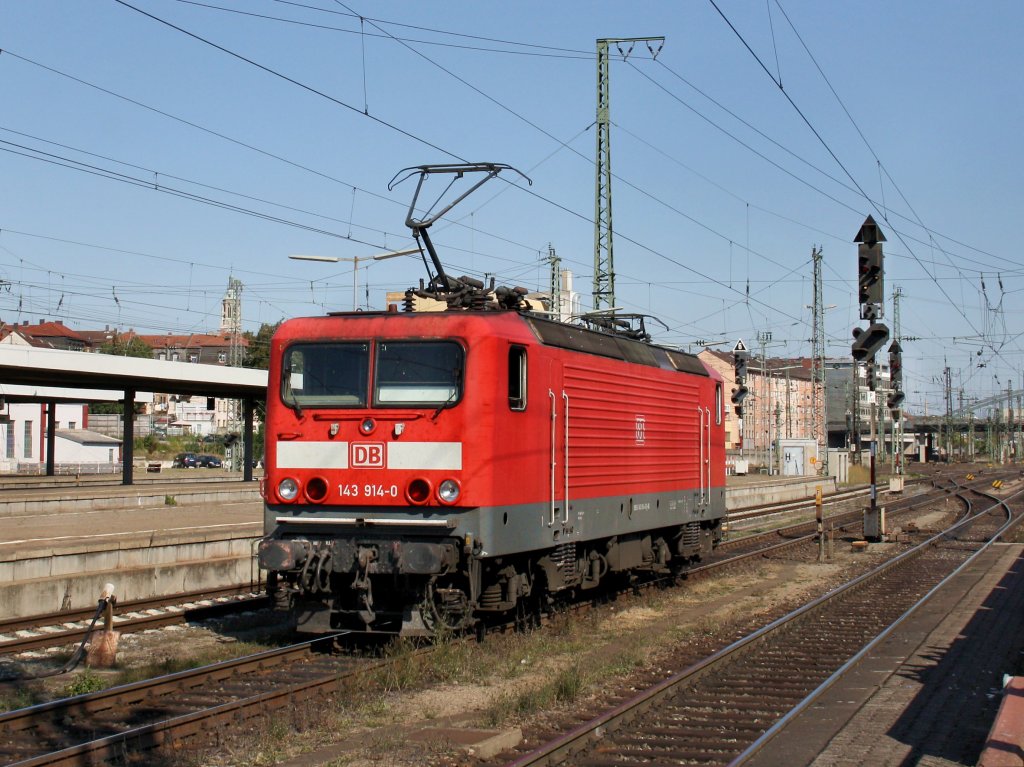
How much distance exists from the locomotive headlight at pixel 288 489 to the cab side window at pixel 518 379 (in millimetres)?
2511

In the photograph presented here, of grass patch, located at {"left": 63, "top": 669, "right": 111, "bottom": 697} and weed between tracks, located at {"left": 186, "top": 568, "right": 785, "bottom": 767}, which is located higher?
grass patch, located at {"left": 63, "top": 669, "right": 111, "bottom": 697}

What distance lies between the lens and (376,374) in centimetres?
1198

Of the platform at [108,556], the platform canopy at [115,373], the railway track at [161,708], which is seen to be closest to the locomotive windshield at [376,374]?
the railway track at [161,708]

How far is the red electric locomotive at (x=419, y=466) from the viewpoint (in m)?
11.4

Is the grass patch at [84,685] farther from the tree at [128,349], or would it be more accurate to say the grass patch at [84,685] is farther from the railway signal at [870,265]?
the tree at [128,349]

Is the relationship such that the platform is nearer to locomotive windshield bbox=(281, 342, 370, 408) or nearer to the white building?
locomotive windshield bbox=(281, 342, 370, 408)

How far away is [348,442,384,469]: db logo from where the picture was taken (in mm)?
11672

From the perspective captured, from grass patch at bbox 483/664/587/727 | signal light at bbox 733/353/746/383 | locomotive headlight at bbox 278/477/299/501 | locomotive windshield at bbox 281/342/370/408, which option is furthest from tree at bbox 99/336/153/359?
grass patch at bbox 483/664/587/727

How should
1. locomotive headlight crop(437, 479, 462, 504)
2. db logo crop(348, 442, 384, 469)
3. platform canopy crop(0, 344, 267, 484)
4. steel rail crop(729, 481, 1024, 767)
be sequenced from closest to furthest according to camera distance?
steel rail crop(729, 481, 1024, 767) < locomotive headlight crop(437, 479, 462, 504) < db logo crop(348, 442, 384, 469) < platform canopy crop(0, 344, 267, 484)

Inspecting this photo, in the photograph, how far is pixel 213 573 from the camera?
1691 centimetres

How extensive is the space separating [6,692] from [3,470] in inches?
2436

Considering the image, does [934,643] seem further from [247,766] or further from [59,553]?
[59,553]

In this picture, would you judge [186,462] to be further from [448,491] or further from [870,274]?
[448,491]

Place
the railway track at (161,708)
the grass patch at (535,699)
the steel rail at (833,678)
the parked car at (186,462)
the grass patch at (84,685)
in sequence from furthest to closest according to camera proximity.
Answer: the parked car at (186,462) < the grass patch at (84,685) < the grass patch at (535,699) < the steel rail at (833,678) < the railway track at (161,708)
